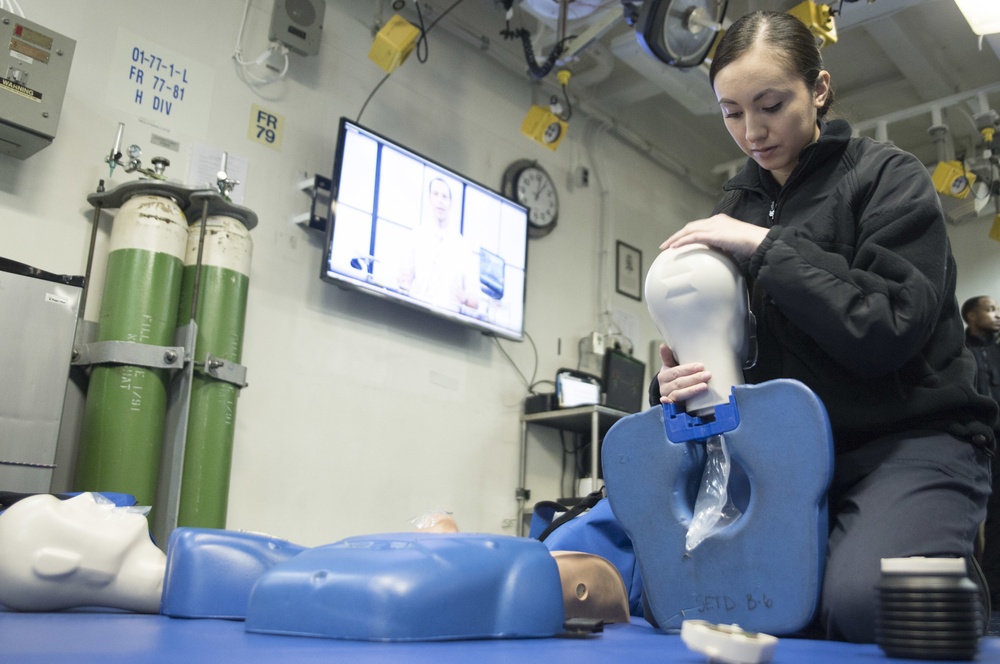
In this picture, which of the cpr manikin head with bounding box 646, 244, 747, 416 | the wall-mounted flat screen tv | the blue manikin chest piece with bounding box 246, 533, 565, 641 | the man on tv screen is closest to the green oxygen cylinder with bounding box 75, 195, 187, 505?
the wall-mounted flat screen tv

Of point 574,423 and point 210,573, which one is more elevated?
point 574,423

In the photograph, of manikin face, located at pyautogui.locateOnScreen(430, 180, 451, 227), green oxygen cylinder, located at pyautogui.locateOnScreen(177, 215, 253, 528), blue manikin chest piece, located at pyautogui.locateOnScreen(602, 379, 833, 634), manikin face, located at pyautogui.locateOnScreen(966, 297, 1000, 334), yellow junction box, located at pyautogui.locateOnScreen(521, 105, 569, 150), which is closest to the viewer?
blue manikin chest piece, located at pyautogui.locateOnScreen(602, 379, 833, 634)

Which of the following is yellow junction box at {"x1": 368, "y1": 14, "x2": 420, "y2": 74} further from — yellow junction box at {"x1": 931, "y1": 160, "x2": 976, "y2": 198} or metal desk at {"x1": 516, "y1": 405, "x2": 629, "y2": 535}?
yellow junction box at {"x1": 931, "y1": 160, "x2": 976, "y2": 198}

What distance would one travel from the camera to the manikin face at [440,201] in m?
3.39

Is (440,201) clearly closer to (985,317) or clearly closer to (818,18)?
(818,18)

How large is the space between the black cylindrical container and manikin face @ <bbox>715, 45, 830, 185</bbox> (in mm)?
691

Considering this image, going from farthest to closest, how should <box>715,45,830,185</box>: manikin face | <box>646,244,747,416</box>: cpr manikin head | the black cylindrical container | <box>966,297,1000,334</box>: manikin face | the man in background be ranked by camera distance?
<box>966,297,1000,334</box>: manikin face
the man in background
<box>715,45,830,185</box>: manikin face
<box>646,244,747,416</box>: cpr manikin head
the black cylindrical container

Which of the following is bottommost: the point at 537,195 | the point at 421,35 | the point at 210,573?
the point at 210,573

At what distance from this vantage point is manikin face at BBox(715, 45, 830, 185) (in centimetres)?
115

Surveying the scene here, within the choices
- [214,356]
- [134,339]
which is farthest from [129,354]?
[214,356]

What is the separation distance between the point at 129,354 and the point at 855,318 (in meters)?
1.96

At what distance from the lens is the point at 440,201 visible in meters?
3.42

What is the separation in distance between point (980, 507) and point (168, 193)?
2236 millimetres

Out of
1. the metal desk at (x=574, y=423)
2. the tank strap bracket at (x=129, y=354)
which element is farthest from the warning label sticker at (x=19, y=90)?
the metal desk at (x=574, y=423)
